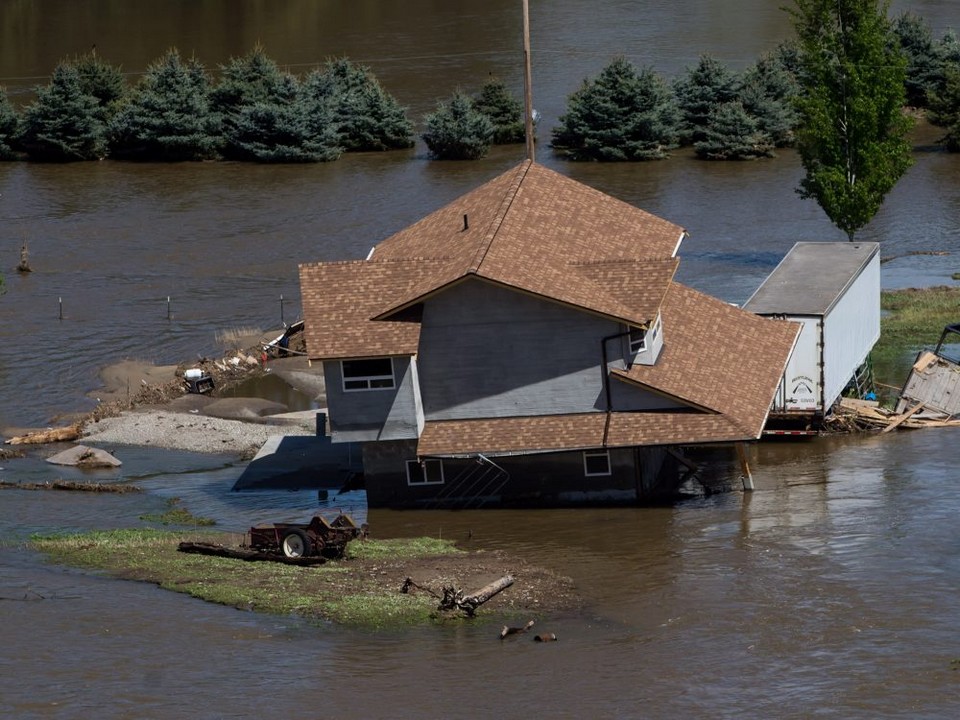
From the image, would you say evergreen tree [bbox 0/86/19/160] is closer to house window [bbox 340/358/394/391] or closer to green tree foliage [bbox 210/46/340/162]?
green tree foliage [bbox 210/46/340/162]

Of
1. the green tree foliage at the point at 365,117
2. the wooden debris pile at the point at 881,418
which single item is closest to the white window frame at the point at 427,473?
the wooden debris pile at the point at 881,418

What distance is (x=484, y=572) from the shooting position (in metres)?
33.1

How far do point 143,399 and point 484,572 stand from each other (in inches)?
778

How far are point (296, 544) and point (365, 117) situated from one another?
5427 cm

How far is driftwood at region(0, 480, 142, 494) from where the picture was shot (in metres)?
41.2

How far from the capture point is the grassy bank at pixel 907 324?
49562 mm

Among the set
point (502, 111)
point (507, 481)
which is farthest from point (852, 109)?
point (502, 111)

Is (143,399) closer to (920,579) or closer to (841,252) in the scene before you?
(841,252)

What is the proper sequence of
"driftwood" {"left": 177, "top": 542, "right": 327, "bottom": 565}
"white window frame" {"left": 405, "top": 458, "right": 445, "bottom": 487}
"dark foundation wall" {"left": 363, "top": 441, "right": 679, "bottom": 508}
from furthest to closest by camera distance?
"white window frame" {"left": 405, "top": 458, "right": 445, "bottom": 487} < "dark foundation wall" {"left": 363, "top": 441, "right": 679, "bottom": 508} < "driftwood" {"left": 177, "top": 542, "right": 327, "bottom": 565}

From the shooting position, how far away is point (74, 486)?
41438 millimetres

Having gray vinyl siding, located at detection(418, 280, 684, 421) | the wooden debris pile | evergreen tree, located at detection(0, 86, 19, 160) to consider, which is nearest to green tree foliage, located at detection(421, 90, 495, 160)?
evergreen tree, located at detection(0, 86, 19, 160)

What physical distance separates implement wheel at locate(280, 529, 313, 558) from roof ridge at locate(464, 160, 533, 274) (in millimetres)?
7557

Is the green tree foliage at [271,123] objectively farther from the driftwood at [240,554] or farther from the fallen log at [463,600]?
the fallen log at [463,600]

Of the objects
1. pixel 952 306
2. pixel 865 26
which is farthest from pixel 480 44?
pixel 952 306
